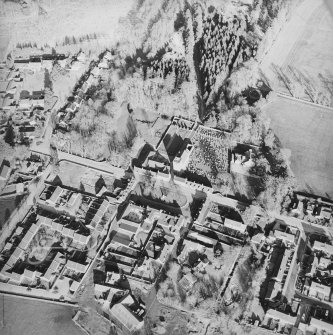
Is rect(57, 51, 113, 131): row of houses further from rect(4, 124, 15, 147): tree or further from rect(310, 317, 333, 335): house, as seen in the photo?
rect(310, 317, 333, 335): house

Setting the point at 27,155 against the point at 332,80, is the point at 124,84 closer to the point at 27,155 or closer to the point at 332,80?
the point at 27,155

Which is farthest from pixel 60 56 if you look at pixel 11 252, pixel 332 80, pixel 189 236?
pixel 332 80

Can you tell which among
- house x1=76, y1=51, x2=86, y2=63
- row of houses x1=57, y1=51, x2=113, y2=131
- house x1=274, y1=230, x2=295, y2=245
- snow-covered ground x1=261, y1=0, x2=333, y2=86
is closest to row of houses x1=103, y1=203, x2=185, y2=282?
house x1=274, y1=230, x2=295, y2=245

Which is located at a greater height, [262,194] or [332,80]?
[332,80]

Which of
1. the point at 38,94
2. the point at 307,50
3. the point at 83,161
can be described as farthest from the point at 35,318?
the point at 307,50

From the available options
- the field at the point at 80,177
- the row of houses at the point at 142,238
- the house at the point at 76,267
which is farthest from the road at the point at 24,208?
the row of houses at the point at 142,238
